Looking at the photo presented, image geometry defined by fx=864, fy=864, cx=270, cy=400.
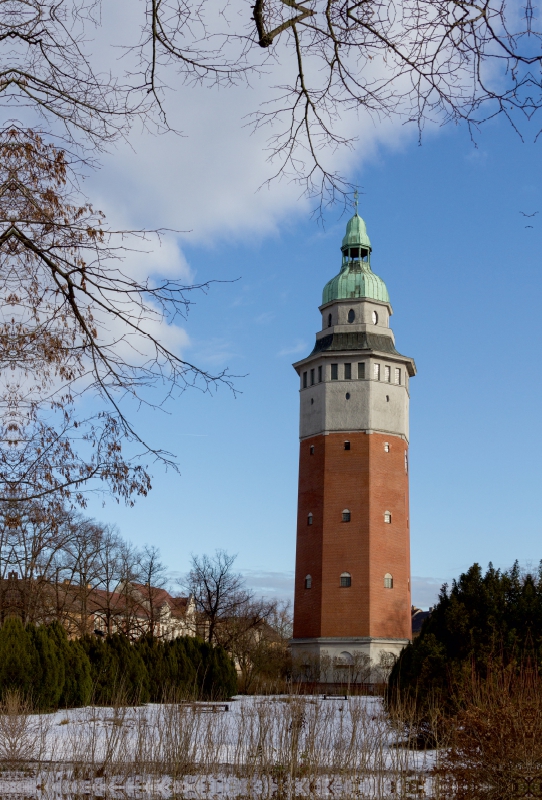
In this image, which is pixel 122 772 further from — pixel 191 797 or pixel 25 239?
pixel 25 239

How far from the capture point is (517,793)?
8711 millimetres

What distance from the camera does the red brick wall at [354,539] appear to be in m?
44.0

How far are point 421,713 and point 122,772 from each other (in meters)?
6.06

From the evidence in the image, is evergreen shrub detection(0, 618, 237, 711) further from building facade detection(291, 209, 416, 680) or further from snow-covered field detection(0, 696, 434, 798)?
building facade detection(291, 209, 416, 680)

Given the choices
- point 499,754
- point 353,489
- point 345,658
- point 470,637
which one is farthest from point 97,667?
point 353,489

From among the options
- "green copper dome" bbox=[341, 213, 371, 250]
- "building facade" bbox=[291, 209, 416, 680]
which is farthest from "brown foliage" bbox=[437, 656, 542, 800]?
"green copper dome" bbox=[341, 213, 371, 250]

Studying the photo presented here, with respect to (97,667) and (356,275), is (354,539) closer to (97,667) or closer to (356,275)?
(356,275)

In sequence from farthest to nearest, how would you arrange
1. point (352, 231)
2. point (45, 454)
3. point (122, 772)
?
1. point (352, 231)
2. point (122, 772)
3. point (45, 454)

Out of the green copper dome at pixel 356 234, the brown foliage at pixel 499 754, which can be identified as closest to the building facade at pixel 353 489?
the green copper dome at pixel 356 234

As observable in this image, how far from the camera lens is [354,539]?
44875 mm

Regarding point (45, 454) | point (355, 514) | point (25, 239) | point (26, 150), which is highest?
point (355, 514)

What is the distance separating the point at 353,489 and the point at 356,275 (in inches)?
543

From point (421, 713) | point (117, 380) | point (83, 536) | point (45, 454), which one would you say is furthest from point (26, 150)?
point (83, 536)

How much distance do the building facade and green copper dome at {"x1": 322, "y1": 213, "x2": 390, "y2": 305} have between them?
15cm
